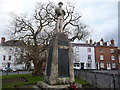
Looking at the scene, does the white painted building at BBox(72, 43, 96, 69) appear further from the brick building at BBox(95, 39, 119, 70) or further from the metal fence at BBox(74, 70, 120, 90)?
the metal fence at BBox(74, 70, 120, 90)

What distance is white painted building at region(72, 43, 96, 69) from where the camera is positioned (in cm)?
3853

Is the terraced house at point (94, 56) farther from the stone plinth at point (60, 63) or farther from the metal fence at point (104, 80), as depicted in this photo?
the stone plinth at point (60, 63)

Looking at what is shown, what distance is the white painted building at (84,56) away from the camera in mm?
38531

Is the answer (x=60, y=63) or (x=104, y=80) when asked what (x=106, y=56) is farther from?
(x=60, y=63)

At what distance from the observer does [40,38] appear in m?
17.9

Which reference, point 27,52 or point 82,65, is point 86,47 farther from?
point 27,52

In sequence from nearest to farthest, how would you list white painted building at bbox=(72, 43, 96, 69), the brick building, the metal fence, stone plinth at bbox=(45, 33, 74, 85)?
stone plinth at bbox=(45, 33, 74, 85)
the metal fence
white painted building at bbox=(72, 43, 96, 69)
the brick building

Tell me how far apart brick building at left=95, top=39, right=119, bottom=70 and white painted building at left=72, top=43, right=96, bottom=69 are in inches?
72.9

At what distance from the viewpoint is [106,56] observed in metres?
39.8

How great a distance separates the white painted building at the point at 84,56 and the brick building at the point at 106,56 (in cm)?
185

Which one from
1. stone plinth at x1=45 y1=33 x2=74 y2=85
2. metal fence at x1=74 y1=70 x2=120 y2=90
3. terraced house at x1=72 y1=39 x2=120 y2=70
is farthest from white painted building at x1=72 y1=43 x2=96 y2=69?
stone plinth at x1=45 y1=33 x2=74 y2=85

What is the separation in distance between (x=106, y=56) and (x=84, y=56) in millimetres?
8279

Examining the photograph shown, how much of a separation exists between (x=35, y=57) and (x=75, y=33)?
28.1ft

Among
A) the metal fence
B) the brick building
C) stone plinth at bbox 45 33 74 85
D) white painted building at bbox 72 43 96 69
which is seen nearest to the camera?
stone plinth at bbox 45 33 74 85
